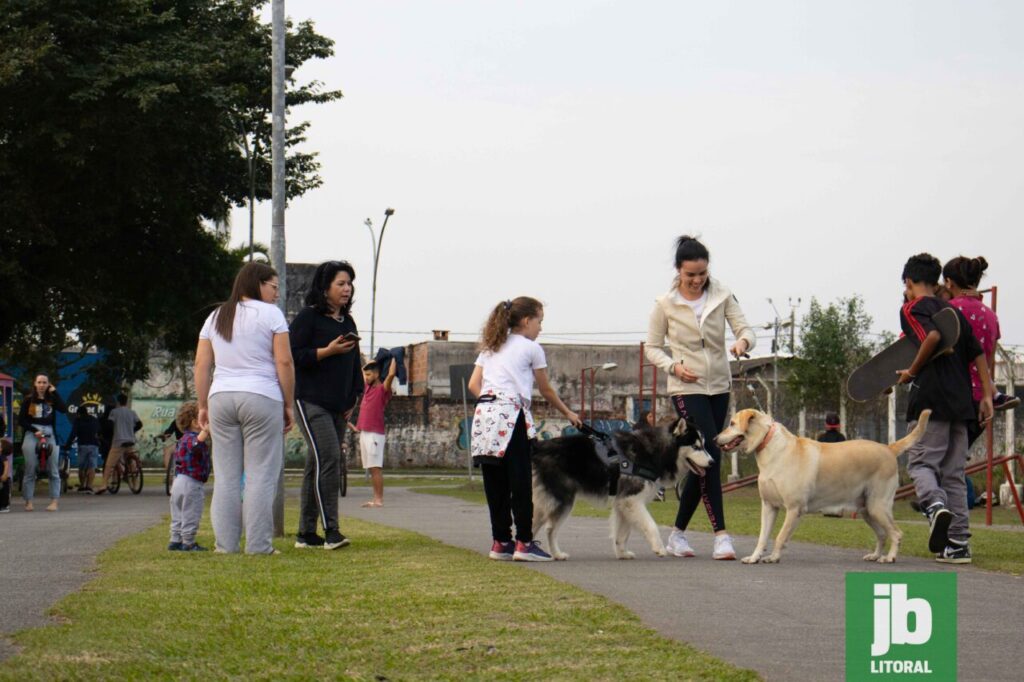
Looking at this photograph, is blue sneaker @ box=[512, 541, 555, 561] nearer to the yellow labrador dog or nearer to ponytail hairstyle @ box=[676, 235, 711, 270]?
the yellow labrador dog

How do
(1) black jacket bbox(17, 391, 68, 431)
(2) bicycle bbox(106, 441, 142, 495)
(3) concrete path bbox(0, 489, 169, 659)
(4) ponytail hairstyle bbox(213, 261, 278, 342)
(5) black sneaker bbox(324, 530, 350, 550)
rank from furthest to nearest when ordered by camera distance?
(2) bicycle bbox(106, 441, 142, 495) < (1) black jacket bbox(17, 391, 68, 431) < (5) black sneaker bbox(324, 530, 350, 550) < (4) ponytail hairstyle bbox(213, 261, 278, 342) < (3) concrete path bbox(0, 489, 169, 659)

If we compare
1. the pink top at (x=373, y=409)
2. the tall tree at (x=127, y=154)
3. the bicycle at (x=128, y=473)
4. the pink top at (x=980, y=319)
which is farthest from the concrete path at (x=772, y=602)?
the bicycle at (x=128, y=473)

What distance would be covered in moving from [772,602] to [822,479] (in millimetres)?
2473

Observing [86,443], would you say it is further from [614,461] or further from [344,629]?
[344,629]

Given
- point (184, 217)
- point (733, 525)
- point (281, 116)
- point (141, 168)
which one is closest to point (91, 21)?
point (141, 168)

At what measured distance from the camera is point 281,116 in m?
14.0

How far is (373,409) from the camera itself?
784 inches

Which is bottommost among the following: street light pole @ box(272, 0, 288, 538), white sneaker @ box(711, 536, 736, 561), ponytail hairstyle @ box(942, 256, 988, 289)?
white sneaker @ box(711, 536, 736, 561)

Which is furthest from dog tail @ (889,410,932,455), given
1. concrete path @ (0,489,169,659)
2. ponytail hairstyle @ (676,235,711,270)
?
concrete path @ (0,489,169,659)

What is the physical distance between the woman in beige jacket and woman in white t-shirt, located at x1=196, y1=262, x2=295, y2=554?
8.66 feet

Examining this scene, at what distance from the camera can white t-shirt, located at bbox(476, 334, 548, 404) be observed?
10180mm

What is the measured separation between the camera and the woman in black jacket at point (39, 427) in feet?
67.6

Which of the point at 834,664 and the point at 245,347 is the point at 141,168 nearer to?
the point at 245,347

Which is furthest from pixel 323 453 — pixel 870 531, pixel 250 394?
pixel 870 531
